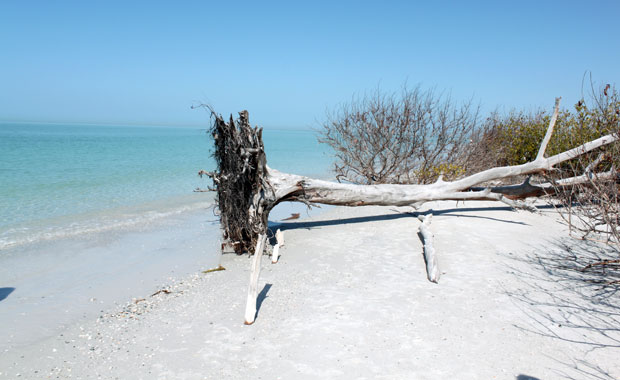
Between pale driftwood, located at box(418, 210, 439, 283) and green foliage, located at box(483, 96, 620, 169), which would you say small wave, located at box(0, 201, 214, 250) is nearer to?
pale driftwood, located at box(418, 210, 439, 283)

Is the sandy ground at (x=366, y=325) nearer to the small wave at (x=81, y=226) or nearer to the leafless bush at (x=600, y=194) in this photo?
the leafless bush at (x=600, y=194)

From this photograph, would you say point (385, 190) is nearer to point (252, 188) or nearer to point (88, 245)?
point (252, 188)

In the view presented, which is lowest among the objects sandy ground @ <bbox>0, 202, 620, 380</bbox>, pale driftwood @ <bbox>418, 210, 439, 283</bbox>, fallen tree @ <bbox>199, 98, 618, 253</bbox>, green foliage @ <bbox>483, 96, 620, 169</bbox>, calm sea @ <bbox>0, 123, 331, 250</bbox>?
calm sea @ <bbox>0, 123, 331, 250</bbox>

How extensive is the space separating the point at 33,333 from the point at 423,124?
10.9 meters

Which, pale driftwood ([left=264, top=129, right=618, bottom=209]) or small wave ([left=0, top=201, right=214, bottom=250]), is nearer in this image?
pale driftwood ([left=264, top=129, right=618, bottom=209])

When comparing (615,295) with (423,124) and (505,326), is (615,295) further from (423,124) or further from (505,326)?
(423,124)

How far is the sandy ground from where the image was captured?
3727 mm

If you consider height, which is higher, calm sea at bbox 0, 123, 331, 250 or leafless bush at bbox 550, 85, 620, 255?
leafless bush at bbox 550, 85, 620, 255

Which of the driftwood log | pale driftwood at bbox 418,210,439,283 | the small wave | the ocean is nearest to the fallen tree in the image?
the driftwood log

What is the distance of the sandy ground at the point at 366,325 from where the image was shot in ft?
12.2

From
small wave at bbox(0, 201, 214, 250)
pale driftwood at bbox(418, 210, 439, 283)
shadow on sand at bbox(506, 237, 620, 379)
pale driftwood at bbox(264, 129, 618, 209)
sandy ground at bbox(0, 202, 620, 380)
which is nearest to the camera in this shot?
sandy ground at bbox(0, 202, 620, 380)

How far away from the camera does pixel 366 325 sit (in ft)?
14.7

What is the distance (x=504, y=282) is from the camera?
561 centimetres

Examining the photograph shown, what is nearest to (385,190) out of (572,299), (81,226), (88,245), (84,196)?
(572,299)
